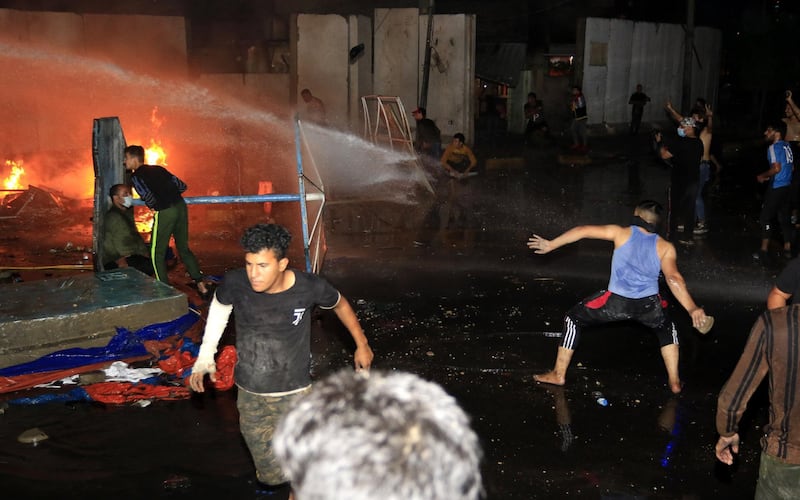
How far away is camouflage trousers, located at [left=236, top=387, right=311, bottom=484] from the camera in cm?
420

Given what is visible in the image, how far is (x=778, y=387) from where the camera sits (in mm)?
3387

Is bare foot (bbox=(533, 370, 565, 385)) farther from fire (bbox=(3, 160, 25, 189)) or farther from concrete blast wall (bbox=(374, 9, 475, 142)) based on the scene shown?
concrete blast wall (bbox=(374, 9, 475, 142))

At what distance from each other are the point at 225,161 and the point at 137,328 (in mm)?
10448

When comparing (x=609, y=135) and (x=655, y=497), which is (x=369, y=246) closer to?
(x=655, y=497)

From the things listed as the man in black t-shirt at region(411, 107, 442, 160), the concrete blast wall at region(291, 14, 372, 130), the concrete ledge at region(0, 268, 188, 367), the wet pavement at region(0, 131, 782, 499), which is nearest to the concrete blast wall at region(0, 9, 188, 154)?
the concrete blast wall at region(291, 14, 372, 130)

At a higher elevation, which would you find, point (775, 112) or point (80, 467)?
point (775, 112)

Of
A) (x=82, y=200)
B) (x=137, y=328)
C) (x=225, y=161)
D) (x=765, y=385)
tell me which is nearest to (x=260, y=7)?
(x=225, y=161)

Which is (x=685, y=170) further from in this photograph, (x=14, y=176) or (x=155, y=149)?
(x=14, y=176)

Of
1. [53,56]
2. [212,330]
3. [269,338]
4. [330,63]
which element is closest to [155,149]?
→ [53,56]

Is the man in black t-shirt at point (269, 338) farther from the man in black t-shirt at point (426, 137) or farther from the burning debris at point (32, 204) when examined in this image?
the man in black t-shirt at point (426, 137)

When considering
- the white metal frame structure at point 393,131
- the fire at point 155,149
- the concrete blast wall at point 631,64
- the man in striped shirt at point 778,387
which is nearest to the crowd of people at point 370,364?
the man in striped shirt at point 778,387

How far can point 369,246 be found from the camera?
1125cm

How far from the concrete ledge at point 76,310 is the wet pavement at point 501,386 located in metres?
0.75

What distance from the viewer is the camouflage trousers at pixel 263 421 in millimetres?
4199
